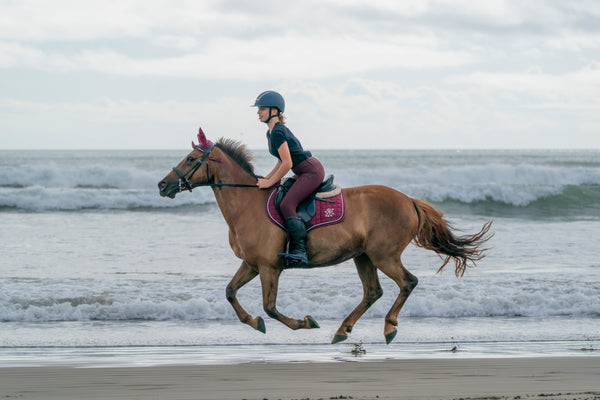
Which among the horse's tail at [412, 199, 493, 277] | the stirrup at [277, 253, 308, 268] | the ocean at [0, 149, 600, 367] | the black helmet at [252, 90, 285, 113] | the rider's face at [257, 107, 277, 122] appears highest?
the black helmet at [252, 90, 285, 113]

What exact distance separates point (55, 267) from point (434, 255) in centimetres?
700

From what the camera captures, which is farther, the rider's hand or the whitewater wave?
the whitewater wave

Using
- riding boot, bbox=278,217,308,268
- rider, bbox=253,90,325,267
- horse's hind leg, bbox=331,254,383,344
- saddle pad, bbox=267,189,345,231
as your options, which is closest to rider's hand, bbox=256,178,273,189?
rider, bbox=253,90,325,267

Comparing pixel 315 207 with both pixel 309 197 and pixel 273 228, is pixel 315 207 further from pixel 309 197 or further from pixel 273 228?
pixel 273 228

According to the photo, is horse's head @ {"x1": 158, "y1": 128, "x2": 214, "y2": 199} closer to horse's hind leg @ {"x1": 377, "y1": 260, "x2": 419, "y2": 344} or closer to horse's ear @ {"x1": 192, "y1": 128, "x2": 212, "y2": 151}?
horse's ear @ {"x1": 192, "y1": 128, "x2": 212, "y2": 151}

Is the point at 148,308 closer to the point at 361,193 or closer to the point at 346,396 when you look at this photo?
the point at 361,193

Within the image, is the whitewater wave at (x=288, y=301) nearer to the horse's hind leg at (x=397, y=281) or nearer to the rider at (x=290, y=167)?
the horse's hind leg at (x=397, y=281)

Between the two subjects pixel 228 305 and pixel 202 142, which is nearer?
pixel 202 142

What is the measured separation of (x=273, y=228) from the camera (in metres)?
6.51

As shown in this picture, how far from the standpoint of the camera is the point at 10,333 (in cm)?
801

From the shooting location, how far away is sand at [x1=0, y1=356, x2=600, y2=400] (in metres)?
5.13

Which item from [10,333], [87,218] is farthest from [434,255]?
[87,218]

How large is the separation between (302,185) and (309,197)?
15cm

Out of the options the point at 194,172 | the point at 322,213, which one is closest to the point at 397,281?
the point at 322,213
